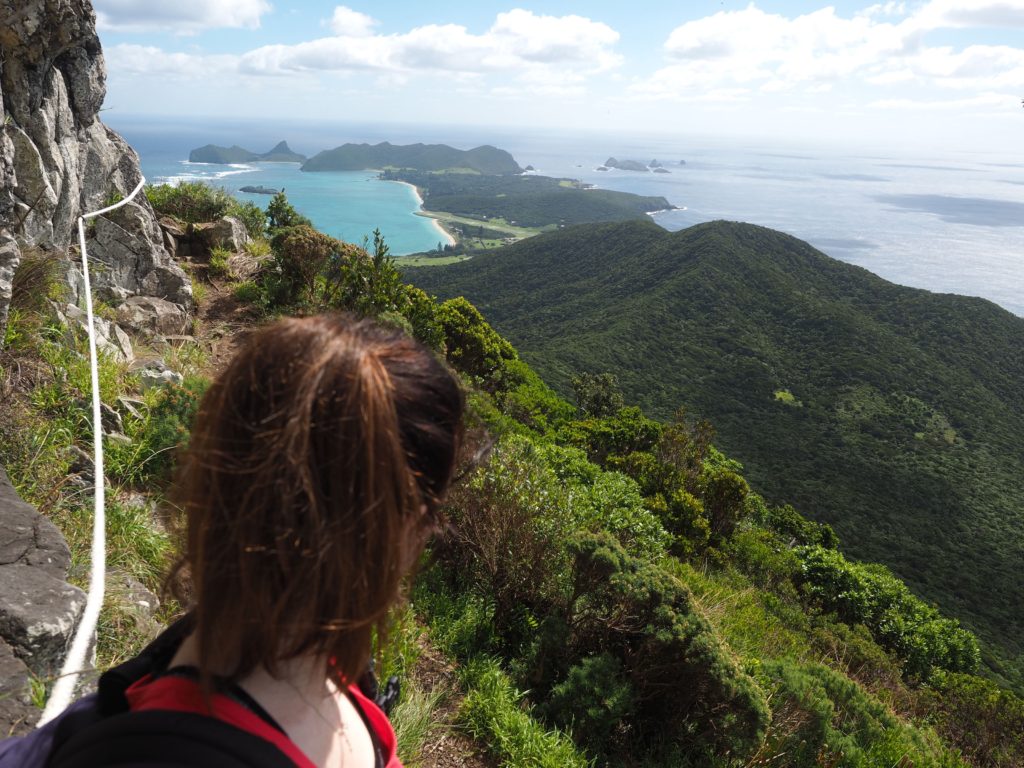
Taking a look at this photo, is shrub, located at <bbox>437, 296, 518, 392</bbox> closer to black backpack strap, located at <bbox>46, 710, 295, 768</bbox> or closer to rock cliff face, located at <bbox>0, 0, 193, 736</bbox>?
rock cliff face, located at <bbox>0, 0, 193, 736</bbox>

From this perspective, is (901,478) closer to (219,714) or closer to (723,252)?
(723,252)

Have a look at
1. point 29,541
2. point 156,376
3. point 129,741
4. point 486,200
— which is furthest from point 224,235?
point 486,200

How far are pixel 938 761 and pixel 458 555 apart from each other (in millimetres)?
3966

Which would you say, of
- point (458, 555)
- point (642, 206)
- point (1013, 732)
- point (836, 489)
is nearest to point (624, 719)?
point (458, 555)

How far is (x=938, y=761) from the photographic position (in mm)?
4535

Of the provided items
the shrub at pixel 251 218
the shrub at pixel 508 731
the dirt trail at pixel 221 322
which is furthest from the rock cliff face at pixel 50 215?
the shrub at pixel 251 218

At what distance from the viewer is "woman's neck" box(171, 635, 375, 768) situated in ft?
2.47

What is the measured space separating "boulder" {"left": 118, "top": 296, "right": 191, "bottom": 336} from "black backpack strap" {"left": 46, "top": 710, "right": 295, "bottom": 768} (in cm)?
623

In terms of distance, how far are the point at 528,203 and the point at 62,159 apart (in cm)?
14705

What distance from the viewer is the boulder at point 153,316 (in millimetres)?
5910

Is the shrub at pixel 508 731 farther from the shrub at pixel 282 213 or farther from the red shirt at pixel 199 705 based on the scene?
the shrub at pixel 282 213

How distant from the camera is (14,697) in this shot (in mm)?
1584

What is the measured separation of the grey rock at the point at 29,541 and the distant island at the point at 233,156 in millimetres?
176216

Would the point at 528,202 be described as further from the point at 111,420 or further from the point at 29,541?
the point at 29,541
